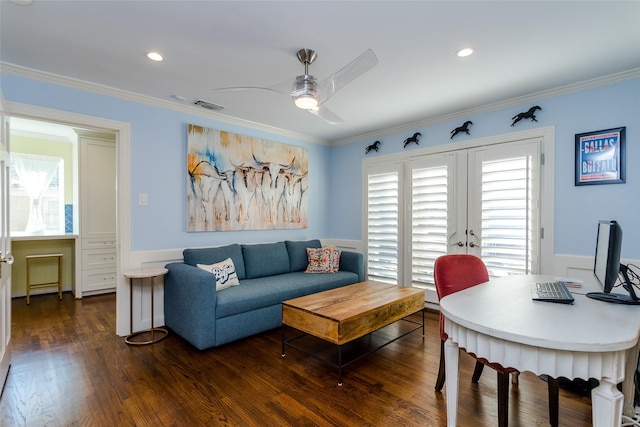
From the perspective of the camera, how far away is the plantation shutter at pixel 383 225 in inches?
171

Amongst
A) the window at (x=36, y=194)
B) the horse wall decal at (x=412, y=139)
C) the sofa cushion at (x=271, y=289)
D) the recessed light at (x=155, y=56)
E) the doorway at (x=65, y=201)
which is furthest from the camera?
the window at (x=36, y=194)

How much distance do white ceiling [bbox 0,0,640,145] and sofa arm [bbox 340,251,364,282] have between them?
6.99 ft

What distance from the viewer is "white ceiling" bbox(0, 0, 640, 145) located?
1.86 metres

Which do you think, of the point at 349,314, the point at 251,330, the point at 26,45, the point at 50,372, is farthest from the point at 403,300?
the point at 26,45

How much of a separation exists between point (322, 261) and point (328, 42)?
108 inches

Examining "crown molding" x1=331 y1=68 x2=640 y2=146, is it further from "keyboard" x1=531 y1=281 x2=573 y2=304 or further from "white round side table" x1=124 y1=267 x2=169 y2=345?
"white round side table" x1=124 y1=267 x2=169 y2=345

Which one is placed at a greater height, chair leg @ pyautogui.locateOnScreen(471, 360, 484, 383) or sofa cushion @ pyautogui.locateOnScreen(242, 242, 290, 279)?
sofa cushion @ pyautogui.locateOnScreen(242, 242, 290, 279)

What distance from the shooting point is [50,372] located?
2361 mm

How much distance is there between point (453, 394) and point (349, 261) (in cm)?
271

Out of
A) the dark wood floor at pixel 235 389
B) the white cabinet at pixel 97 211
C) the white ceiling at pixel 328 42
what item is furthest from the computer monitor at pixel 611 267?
the white cabinet at pixel 97 211

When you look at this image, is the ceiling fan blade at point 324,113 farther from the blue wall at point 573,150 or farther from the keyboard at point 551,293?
the keyboard at point 551,293

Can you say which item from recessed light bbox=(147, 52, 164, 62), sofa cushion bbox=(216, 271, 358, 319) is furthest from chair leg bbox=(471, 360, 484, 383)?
recessed light bbox=(147, 52, 164, 62)

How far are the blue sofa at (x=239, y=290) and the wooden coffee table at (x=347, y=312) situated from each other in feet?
1.54

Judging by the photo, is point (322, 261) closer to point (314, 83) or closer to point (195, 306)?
point (195, 306)
